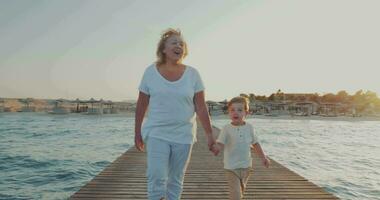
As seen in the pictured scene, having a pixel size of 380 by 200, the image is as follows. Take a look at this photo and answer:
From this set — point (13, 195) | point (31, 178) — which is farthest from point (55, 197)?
point (31, 178)

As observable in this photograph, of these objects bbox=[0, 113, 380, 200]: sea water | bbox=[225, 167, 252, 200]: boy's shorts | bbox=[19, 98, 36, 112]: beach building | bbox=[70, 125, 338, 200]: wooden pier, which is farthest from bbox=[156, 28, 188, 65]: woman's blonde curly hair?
bbox=[19, 98, 36, 112]: beach building

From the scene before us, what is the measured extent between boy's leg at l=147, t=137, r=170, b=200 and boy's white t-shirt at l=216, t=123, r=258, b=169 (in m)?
1.02

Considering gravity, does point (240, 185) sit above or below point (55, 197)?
above

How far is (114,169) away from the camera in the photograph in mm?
8891

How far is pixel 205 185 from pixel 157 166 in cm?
362

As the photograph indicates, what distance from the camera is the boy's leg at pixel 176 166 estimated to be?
12.4ft

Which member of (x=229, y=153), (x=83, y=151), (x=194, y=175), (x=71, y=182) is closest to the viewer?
(x=229, y=153)

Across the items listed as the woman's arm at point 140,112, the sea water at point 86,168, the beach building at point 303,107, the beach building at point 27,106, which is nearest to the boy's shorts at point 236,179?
the woman's arm at point 140,112

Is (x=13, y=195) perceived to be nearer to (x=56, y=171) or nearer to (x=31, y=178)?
(x=31, y=178)

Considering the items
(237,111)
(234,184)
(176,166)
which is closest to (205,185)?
(234,184)

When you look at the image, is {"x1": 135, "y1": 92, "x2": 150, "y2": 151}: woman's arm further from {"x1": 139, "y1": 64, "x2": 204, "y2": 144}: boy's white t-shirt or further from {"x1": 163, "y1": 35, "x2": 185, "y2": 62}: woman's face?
{"x1": 163, "y1": 35, "x2": 185, "y2": 62}: woman's face

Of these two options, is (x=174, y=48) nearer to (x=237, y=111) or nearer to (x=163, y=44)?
(x=163, y=44)

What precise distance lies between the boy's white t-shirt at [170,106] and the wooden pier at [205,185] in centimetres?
261

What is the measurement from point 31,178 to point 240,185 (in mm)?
8315
